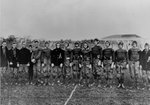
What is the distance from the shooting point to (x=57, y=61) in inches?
384

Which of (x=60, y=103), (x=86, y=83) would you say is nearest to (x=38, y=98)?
(x=60, y=103)

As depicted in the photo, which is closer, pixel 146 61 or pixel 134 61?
pixel 146 61

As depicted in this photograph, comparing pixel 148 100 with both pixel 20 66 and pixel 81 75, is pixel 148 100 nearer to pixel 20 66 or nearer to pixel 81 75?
pixel 81 75

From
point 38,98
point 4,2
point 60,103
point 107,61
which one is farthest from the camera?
point 107,61

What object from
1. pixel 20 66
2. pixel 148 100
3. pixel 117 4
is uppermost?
pixel 117 4

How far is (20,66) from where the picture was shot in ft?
31.8

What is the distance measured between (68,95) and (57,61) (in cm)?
201

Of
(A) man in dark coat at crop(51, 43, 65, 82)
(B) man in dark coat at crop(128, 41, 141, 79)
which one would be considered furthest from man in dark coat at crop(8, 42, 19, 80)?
(B) man in dark coat at crop(128, 41, 141, 79)

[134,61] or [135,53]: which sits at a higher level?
[135,53]

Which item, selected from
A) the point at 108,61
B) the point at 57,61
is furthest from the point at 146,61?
the point at 57,61

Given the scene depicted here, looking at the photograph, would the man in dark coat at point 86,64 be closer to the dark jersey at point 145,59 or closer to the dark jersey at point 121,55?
the dark jersey at point 121,55

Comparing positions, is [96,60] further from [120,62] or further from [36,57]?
[36,57]

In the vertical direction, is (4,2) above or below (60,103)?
above

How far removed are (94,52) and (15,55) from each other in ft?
8.95
